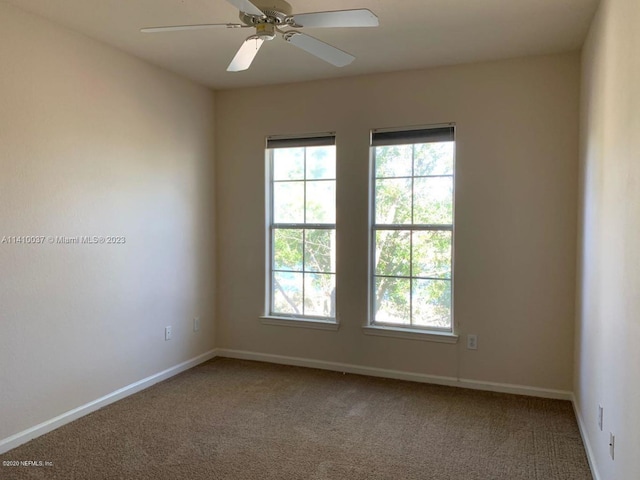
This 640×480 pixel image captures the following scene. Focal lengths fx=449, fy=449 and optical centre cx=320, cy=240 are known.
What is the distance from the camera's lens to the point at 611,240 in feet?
6.87

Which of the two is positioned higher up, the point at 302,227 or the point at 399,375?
the point at 302,227

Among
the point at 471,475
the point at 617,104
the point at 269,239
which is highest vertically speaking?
the point at 617,104

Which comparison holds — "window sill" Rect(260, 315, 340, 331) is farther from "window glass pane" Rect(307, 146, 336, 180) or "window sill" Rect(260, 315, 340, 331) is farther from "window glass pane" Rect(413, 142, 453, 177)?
"window glass pane" Rect(413, 142, 453, 177)

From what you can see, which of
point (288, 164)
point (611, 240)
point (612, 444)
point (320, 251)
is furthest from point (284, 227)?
point (612, 444)

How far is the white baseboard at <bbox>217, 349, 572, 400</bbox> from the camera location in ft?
11.0

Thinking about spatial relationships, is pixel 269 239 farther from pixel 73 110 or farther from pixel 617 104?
pixel 617 104

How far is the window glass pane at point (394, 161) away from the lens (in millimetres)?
3707

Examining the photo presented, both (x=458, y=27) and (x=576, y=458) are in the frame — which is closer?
(x=576, y=458)

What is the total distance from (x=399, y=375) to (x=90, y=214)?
266cm

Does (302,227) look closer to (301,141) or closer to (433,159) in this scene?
(301,141)

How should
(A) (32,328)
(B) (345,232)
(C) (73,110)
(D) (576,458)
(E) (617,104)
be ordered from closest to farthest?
(E) (617,104)
(D) (576,458)
(A) (32,328)
(C) (73,110)
(B) (345,232)

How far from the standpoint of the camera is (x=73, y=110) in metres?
2.92

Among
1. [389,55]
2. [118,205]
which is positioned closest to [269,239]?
[118,205]

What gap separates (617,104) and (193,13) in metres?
2.29
